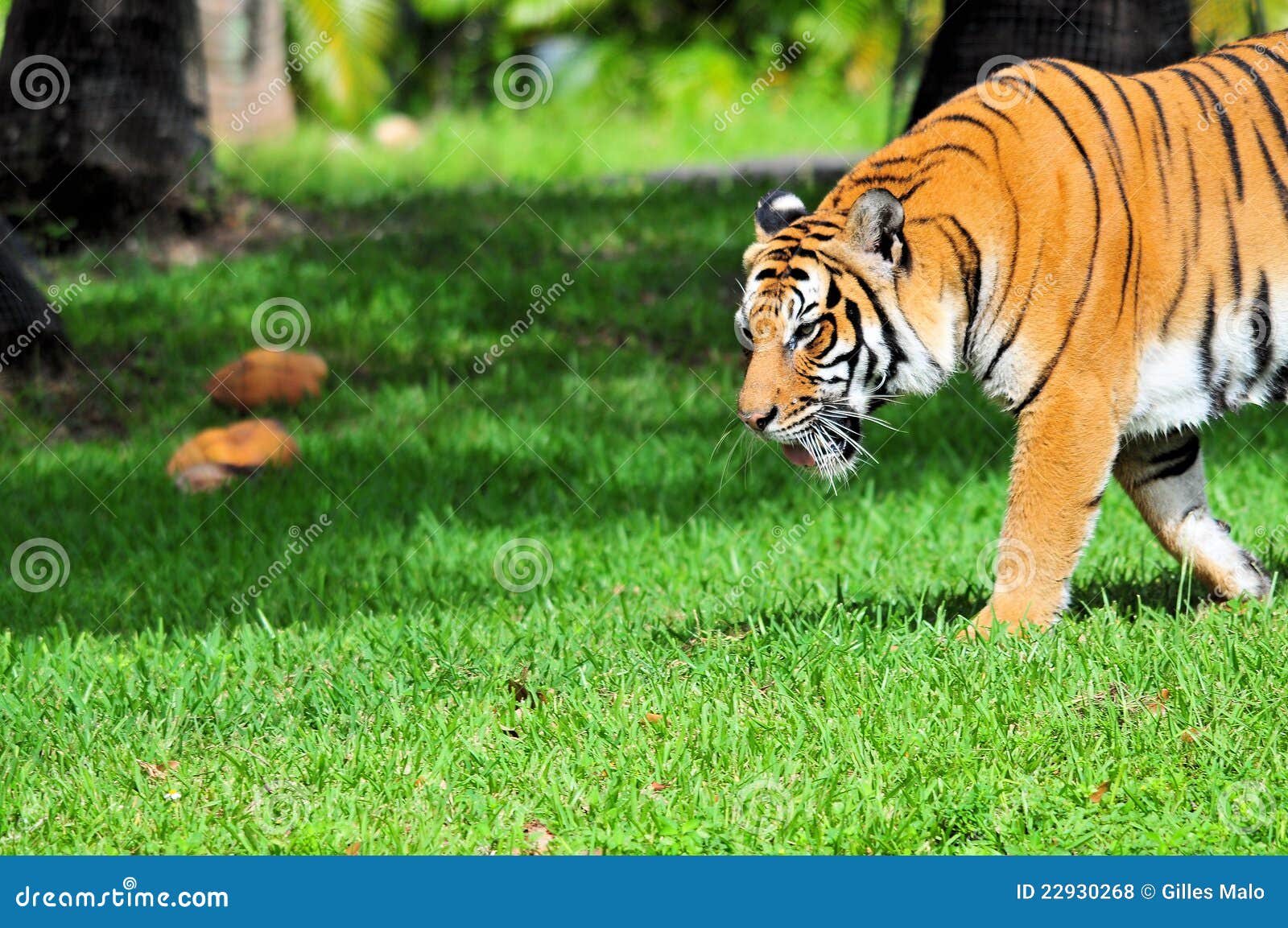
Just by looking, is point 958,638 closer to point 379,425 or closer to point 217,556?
point 217,556

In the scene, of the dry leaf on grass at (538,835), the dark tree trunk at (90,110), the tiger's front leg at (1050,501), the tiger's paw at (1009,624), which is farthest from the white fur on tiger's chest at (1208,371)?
the dark tree trunk at (90,110)

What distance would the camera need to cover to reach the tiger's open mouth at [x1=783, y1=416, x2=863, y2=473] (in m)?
4.29

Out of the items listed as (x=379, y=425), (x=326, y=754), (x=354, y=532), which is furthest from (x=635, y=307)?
(x=326, y=754)

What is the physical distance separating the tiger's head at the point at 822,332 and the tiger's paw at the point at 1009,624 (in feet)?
2.44

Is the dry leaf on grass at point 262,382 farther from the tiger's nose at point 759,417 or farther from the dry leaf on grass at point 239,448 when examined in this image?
the tiger's nose at point 759,417

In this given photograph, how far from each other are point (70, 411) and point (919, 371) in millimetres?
5858

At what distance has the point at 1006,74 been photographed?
4.56 meters

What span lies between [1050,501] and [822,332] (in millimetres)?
866

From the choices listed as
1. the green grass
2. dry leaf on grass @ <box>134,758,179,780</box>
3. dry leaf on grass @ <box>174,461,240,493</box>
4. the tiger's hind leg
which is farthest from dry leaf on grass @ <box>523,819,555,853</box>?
the green grass

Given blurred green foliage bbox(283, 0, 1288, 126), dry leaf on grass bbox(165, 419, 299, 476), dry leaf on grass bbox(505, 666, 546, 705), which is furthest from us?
blurred green foliage bbox(283, 0, 1288, 126)

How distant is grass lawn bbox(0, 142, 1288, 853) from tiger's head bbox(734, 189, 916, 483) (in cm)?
77

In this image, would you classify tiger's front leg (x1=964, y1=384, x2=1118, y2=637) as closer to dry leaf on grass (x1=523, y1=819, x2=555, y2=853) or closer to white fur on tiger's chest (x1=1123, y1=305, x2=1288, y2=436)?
white fur on tiger's chest (x1=1123, y1=305, x2=1288, y2=436)

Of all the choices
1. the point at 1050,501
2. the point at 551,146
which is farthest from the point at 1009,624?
the point at 551,146

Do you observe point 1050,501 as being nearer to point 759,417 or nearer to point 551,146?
point 759,417
